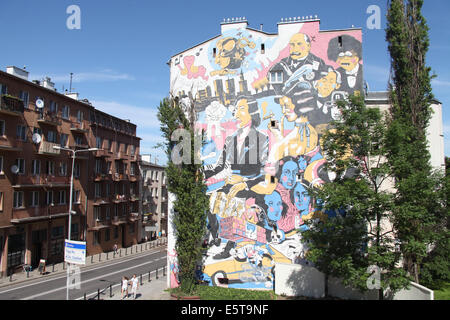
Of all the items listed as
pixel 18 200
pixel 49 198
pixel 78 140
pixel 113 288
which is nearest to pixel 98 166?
pixel 78 140

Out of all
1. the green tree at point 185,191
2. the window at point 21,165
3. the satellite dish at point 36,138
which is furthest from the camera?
the satellite dish at point 36,138

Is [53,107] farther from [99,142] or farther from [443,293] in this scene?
[443,293]

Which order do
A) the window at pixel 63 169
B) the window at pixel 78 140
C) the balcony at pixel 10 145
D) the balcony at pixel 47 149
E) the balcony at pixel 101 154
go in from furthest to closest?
the balcony at pixel 101 154 → the window at pixel 78 140 → the window at pixel 63 169 → the balcony at pixel 47 149 → the balcony at pixel 10 145

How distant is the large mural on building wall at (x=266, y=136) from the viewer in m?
21.7

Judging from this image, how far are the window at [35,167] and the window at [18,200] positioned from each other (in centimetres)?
256

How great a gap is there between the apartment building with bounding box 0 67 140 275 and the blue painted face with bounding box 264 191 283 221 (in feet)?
69.7

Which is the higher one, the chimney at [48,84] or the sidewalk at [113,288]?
the chimney at [48,84]

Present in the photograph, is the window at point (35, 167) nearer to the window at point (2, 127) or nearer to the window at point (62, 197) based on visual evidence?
the window at point (62, 197)

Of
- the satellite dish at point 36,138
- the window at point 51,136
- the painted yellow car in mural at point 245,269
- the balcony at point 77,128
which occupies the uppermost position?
the balcony at point 77,128

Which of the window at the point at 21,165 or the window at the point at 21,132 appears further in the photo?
the window at the point at 21,132

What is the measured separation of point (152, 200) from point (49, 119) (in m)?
27.3

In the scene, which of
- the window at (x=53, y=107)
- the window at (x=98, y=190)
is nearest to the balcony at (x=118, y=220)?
the window at (x=98, y=190)

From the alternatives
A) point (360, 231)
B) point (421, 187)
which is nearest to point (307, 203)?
point (360, 231)

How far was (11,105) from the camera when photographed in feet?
94.5
